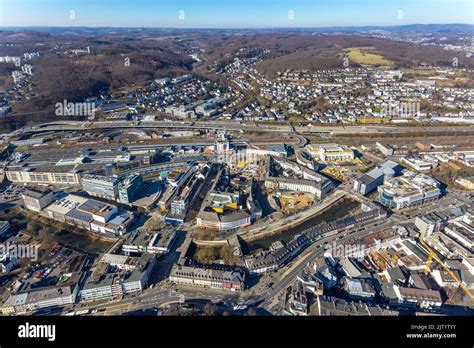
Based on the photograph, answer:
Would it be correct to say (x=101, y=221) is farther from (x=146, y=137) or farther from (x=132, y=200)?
(x=146, y=137)

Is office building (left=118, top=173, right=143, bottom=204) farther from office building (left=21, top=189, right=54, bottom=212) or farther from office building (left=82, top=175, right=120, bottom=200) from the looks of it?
office building (left=21, top=189, right=54, bottom=212)

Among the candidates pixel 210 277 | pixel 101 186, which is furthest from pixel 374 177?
pixel 101 186

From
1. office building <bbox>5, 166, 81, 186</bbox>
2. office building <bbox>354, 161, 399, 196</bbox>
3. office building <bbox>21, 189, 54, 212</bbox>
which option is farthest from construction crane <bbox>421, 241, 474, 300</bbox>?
office building <bbox>5, 166, 81, 186</bbox>

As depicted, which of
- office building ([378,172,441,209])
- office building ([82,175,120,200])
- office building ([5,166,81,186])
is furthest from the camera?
office building ([5,166,81,186])

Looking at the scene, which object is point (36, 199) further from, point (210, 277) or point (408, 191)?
point (408, 191)

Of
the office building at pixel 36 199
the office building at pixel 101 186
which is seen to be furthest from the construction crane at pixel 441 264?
the office building at pixel 36 199

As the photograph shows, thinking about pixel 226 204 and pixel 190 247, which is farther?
pixel 226 204

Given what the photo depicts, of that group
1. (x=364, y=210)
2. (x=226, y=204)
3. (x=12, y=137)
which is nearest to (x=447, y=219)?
(x=364, y=210)

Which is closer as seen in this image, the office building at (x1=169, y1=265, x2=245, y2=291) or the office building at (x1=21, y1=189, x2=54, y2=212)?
the office building at (x1=169, y1=265, x2=245, y2=291)

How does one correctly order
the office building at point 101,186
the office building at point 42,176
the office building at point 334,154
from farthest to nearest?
the office building at point 334,154 → the office building at point 42,176 → the office building at point 101,186

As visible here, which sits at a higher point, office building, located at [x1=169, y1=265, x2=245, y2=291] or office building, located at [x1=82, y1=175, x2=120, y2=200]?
office building, located at [x1=82, y1=175, x2=120, y2=200]

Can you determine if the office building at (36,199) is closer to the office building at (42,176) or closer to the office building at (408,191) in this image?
the office building at (42,176)
